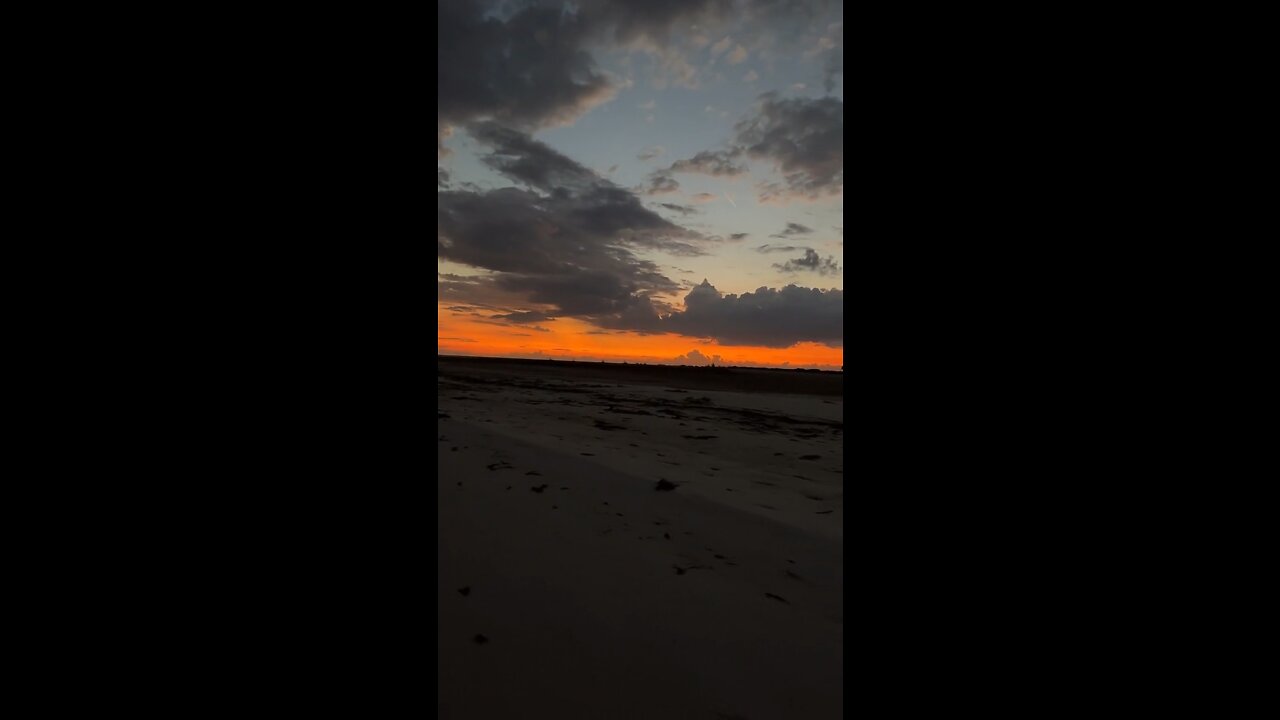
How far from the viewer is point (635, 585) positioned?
6.42 feet

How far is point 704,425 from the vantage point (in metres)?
6.41

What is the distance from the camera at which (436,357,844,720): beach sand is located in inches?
54.4

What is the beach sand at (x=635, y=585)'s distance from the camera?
1383 mm
